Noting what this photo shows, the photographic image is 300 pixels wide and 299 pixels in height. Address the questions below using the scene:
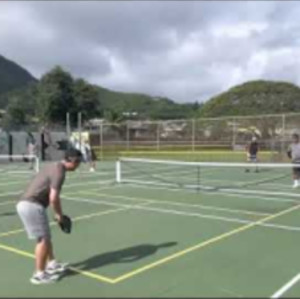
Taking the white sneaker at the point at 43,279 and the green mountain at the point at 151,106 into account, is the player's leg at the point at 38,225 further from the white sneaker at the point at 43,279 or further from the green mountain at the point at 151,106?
the green mountain at the point at 151,106

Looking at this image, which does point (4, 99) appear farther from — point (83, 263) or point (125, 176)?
point (83, 263)

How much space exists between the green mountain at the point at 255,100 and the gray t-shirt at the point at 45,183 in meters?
107

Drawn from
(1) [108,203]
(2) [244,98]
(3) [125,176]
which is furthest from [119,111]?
(1) [108,203]

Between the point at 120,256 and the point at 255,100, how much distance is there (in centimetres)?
11559

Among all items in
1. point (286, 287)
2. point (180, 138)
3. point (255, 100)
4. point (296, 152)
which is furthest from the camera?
point (255, 100)

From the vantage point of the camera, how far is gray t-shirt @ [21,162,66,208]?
756 centimetres

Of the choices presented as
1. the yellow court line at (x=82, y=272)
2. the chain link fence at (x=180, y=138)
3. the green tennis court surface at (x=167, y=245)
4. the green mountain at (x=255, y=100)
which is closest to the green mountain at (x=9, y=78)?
the green mountain at (x=255, y=100)

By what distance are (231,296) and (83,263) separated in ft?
8.22

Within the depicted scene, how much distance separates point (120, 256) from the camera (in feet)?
30.8

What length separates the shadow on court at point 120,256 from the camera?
28.8 feet

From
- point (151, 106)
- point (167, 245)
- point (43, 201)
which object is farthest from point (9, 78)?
point (43, 201)

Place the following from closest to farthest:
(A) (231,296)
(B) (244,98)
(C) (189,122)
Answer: (A) (231,296) < (C) (189,122) < (B) (244,98)

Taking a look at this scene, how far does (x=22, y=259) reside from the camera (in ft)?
30.5

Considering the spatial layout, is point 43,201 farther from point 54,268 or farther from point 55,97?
point 55,97
